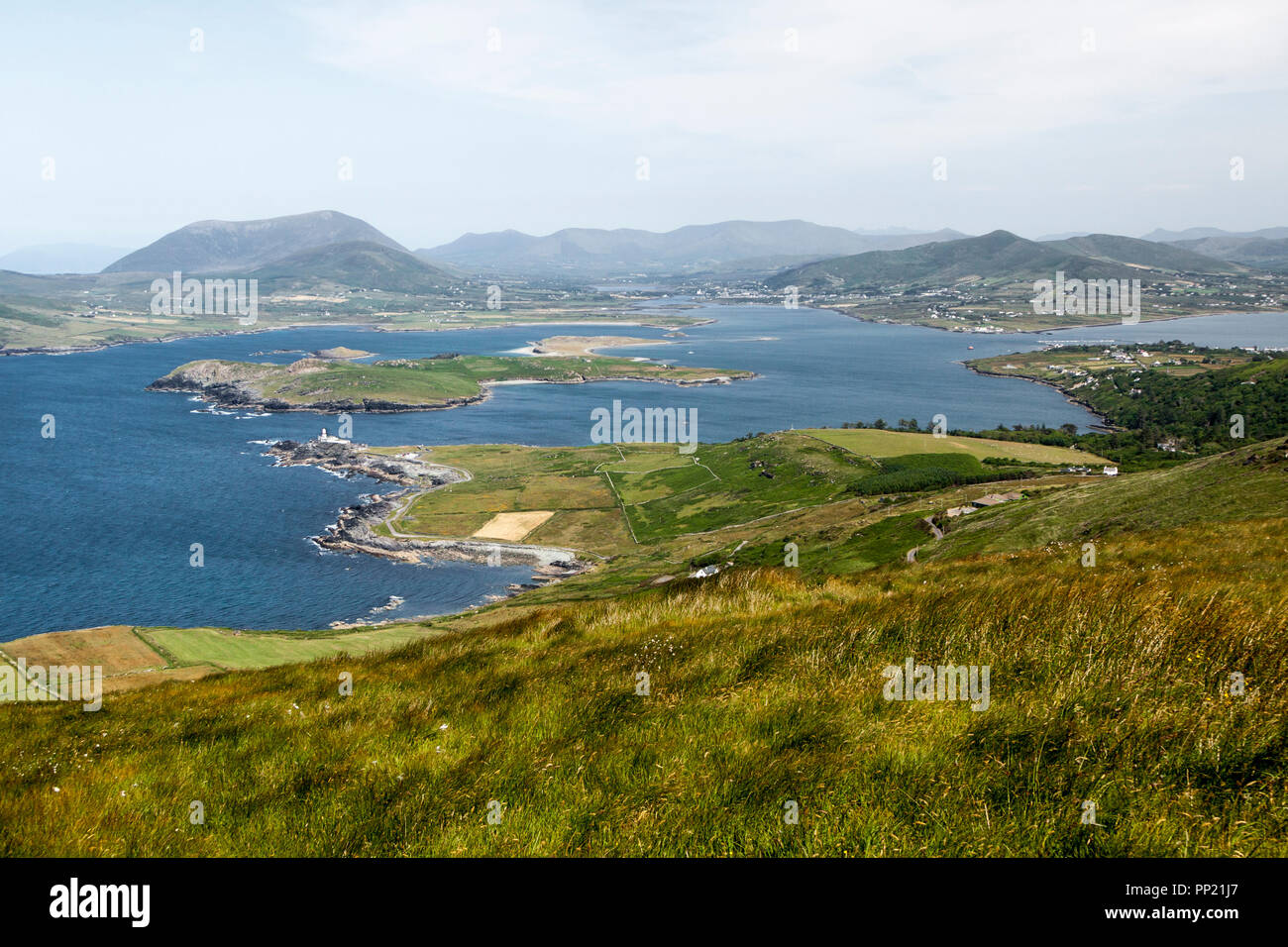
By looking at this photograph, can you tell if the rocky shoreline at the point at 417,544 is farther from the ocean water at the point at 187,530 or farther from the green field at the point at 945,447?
the green field at the point at 945,447

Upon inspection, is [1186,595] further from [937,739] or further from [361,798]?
[361,798]

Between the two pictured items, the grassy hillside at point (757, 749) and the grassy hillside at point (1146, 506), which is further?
the grassy hillside at point (1146, 506)

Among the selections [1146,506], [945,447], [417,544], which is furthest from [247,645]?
[945,447]

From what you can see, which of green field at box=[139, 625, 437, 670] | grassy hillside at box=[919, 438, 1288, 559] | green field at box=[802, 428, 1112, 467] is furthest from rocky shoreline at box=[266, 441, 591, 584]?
green field at box=[802, 428, 1112, 467]

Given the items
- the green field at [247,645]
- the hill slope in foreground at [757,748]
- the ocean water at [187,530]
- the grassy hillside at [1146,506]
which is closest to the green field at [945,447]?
the ocean water at [187,530]

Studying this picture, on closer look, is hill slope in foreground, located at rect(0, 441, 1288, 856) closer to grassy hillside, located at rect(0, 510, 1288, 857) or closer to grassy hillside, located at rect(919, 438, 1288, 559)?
grassy hillside, located at rect(0, 510, 1288, 857)

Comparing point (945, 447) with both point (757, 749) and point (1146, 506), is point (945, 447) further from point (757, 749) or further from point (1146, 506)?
point (757, 749)
